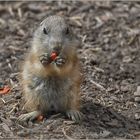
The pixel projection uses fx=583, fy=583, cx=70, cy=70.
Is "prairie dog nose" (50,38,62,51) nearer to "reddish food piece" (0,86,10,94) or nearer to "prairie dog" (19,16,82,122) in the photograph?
"prairie dog" (19,16,82,122)

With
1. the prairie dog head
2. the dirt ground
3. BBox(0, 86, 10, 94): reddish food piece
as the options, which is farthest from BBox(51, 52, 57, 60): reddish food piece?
BBox(0, 86, 10, 94): reddish food piece

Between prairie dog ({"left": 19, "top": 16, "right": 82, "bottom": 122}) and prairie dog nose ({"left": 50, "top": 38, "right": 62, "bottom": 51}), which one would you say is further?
prairie dog ({"left": 19, "top": 16, "right": 82, "bottom": 122})

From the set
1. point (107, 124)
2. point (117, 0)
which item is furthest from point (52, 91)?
point (117, 0)

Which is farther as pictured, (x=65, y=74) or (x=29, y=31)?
(x=29, y=31)

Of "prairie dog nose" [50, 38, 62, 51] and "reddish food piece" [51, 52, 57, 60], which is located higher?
"prairie dog nose" [50, 38, 62, 51]

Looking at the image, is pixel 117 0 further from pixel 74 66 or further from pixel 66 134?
pixel 66 134

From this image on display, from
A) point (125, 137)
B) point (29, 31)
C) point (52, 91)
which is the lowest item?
point (125, 137)
